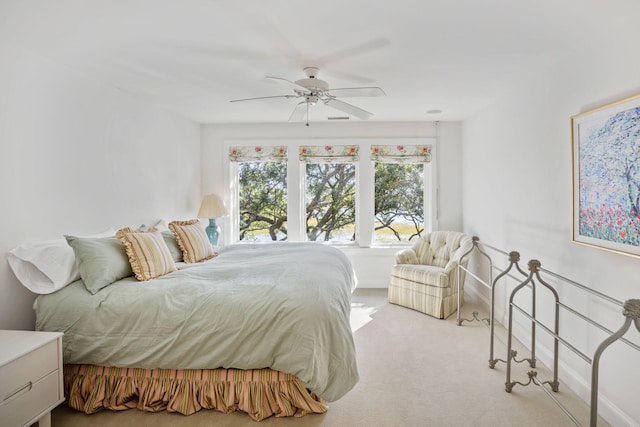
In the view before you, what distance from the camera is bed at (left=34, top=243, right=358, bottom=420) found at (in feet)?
6.96

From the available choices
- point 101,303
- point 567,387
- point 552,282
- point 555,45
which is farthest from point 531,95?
point 101,303

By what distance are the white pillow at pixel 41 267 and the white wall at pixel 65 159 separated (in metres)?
0.10

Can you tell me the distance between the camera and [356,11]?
203 cm

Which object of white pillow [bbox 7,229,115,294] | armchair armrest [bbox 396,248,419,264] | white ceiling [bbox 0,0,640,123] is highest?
white ceiling [bbox 0,0,640,123]

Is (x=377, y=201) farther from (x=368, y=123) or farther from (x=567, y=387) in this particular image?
(x=567, y=387)

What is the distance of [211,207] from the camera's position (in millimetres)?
4930

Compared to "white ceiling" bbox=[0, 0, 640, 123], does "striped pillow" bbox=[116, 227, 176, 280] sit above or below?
below

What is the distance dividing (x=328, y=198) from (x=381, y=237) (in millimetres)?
992

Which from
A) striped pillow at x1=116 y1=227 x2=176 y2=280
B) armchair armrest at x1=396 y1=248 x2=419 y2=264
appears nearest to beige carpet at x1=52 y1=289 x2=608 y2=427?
striped pillow at x1=116 y1=227 x2=176 y2=280

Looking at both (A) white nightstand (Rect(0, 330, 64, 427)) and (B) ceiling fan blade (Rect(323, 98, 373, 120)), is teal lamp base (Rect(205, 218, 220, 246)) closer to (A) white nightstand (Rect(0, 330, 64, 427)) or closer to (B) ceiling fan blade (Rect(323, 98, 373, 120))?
(B) ceiling fan blade (Rect(323, 98, 373, 120))

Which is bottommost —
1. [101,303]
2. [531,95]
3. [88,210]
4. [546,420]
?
[546,420]

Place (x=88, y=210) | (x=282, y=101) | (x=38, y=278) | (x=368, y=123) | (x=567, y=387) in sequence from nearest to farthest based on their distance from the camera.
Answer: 1. (x=38, y=278)
2. (x=567, y=387)
3. (x=88, y=210)
4. (x=282, y=101)
5. (x=368, y=123)

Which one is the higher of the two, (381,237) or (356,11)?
(356,11)

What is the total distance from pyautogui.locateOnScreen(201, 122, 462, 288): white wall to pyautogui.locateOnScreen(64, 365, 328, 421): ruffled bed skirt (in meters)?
3.15
